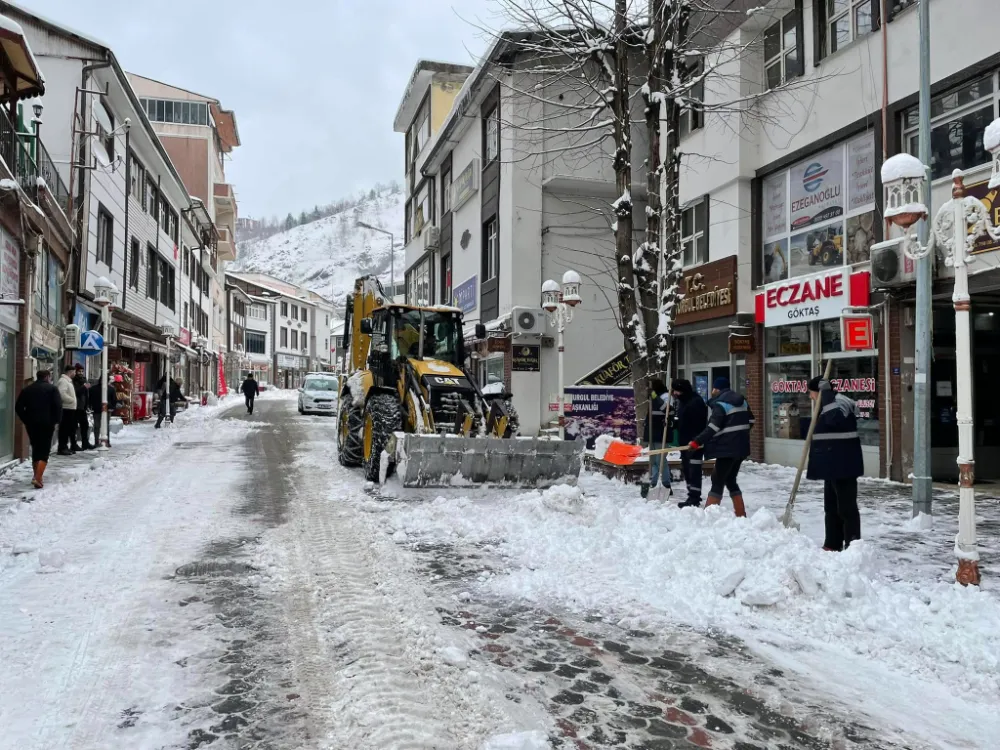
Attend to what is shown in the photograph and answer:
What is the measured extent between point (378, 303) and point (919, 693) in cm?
1061

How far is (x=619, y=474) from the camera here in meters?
11.8

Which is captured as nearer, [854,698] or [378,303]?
[854,698]

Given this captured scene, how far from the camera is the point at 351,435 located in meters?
12.7

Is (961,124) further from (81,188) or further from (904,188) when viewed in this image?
(81,188)

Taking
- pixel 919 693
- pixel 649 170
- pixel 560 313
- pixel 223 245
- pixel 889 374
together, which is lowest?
pixel 919 693

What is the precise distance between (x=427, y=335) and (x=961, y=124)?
8896mm

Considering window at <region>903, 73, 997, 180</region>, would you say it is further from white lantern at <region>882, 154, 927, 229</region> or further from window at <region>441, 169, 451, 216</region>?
window at <region>441, 169, 451, 216</region>

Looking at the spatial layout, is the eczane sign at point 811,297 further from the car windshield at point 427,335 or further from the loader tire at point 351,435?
the loader tire at point 351,435

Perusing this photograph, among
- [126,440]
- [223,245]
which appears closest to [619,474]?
[126,440]

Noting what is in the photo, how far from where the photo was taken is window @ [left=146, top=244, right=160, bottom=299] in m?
30.0

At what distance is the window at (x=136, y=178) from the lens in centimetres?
2643

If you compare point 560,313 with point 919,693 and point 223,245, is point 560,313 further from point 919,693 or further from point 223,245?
point 223,245

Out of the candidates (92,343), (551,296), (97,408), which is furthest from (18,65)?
(551,296)

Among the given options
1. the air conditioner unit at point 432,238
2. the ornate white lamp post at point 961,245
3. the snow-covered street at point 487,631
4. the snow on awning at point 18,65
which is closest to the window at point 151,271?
the air conditioner unit at point 432,238
